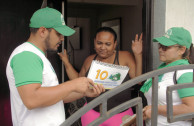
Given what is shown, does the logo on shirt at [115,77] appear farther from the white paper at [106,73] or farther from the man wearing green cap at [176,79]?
the man wearing green cap at [176,79]

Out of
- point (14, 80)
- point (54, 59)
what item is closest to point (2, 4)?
point (54, 59)

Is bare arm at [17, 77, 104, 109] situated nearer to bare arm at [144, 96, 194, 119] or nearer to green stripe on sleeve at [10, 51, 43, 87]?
green stripe on sleeve at [10, 51, 43, 87]

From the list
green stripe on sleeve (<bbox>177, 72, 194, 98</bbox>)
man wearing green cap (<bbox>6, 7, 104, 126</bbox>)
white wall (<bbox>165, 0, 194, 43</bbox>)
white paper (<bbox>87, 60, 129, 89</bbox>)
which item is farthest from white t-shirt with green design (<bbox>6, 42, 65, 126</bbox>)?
white wall (<bbox>165, 0, 194, 43</bbox>)

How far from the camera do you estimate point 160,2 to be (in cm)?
277

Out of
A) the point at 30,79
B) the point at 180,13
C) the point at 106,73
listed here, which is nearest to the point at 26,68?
the point at 30,79

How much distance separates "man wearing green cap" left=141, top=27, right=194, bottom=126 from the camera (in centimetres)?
152

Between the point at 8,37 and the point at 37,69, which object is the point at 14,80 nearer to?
the point at 37,69

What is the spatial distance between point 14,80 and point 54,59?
1.77 metres

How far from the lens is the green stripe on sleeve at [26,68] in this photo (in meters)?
1.25

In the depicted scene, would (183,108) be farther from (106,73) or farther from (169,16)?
(169,16)

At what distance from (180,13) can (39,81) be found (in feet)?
7.54

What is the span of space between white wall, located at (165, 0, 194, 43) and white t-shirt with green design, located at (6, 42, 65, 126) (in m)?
1.93

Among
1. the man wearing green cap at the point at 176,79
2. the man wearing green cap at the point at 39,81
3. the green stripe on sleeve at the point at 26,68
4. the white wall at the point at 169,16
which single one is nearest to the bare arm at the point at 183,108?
the man wearing green cap at the point at 176,79

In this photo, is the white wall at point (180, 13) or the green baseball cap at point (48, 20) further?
the white wall at point (180, 13)
